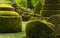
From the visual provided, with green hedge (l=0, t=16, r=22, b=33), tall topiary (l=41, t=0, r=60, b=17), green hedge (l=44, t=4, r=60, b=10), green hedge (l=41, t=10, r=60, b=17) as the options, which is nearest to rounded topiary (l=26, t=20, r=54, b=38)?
green hedge (l=0, t=16, r=22, b=33)

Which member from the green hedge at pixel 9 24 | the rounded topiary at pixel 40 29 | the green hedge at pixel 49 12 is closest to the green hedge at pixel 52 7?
the green hedge at pixel 49 12

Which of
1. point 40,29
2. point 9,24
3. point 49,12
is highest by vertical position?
point 40,29

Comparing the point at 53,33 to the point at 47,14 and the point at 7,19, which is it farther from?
the point at 47,14

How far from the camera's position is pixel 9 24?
16.0m

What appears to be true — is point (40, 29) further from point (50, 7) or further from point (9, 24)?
point (50, 7)

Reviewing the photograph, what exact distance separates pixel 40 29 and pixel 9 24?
228 inches

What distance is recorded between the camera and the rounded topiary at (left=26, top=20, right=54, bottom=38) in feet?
34.1

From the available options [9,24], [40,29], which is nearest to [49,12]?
[9,24]

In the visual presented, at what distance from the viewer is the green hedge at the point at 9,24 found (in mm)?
16031

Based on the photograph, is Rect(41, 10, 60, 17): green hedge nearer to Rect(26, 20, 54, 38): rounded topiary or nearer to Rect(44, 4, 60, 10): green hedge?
Rect(44, 4, 60, 10): green hedge

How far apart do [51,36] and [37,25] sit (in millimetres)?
832

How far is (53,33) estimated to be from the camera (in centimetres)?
1029

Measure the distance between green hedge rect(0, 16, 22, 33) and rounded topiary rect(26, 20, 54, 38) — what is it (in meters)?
5.20

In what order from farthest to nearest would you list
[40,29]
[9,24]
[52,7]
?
[52,7] < [9,24] < [40,29]
